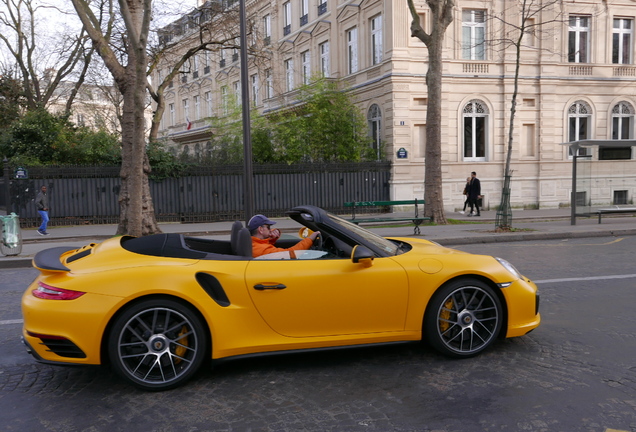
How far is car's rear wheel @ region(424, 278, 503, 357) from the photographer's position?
444 centimetres

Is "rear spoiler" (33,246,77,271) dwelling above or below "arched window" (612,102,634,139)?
below

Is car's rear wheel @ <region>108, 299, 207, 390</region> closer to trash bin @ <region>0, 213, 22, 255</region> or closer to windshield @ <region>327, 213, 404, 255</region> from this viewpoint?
windshield @ <region>327, 213, 404, 255</region>

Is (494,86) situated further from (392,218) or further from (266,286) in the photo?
(266,286)

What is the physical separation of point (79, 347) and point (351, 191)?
20.7 meters

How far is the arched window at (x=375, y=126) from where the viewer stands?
25781 millimetres

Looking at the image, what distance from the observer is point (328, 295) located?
422 centimetres

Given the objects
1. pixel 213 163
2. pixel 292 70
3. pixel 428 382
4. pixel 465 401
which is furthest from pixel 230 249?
pixel 292 70

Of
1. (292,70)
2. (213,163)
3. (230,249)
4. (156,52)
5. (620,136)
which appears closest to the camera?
(230,249)

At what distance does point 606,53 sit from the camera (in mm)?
26938

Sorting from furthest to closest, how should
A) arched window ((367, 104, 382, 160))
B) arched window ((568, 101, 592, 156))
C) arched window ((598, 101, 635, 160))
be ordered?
arched window ((598, 101, 635, 160)) < arched window ((568, 101, 592, 156)) < arched window ((367, 104, 382, 160))

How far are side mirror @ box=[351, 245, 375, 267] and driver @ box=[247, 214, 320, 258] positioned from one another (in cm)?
68

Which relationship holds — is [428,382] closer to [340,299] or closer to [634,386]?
[340,299]

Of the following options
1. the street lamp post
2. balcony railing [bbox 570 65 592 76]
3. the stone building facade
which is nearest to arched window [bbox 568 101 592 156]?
the stone building facade

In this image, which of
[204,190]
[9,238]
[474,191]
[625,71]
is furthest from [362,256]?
[625,71]
